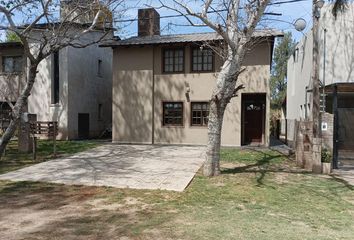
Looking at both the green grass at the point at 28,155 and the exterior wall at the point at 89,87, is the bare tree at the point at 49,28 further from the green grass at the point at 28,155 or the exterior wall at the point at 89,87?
the exterior wall at the point at 89,87

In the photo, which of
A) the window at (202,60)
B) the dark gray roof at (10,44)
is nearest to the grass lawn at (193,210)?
the window at (202,60)

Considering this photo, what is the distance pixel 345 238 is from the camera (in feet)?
20.9

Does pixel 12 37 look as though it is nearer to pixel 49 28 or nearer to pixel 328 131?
pixel 49 28

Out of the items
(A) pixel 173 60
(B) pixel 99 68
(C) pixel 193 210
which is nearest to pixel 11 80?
(B) pixel 99 68

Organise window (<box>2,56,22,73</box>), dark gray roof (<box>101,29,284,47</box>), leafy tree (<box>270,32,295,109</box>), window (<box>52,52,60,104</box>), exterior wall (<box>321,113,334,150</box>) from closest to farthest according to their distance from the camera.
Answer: exterior wall (<box>321,113,334,150</box>) → dark gray roof (<box>101,29,284,47</box>) → window (<box>52,52,60,104</box>) → window (<box>2,56,22,73</box>) → leafy tree (<box>270,32,295,109</box>)

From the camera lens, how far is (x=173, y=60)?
A: 21.5 meters

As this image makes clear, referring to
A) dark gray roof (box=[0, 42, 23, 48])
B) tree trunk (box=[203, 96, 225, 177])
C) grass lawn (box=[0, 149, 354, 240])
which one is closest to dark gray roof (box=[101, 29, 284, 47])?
dark gray roof (box=[0, 42, 23, 48])

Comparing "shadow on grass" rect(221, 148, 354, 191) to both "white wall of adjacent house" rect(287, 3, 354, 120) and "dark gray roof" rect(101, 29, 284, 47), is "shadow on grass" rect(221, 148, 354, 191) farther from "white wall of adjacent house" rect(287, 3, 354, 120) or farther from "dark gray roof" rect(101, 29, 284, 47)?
"dark gray roof" rect(101, 29, 284, 47)

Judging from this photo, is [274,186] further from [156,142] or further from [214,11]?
[156,142]

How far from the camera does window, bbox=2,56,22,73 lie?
2495 centimetres

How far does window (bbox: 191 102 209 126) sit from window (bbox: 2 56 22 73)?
39.2 feet

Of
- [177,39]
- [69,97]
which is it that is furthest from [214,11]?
[69,97]

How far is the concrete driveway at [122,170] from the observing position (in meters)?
11.1

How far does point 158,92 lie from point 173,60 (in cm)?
196
